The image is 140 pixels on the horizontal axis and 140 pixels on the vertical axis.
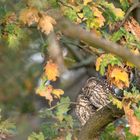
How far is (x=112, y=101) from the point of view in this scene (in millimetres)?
4379

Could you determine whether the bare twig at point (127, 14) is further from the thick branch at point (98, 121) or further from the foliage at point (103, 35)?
the thick branch at point (98, 121)

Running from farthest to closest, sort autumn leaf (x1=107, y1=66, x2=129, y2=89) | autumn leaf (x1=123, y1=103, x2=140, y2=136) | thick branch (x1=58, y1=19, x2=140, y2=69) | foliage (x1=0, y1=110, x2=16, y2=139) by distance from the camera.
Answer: foliage (x1=0, y1=110, x2=16, y2=139) → autumn leaf (x1=107, y1=66, x2=129, y2=89) → autumn leaf (x1=123, y1=103, x2=140, y2=136) → thick branch (x1=58, y1=19, x2=140, y2=69)

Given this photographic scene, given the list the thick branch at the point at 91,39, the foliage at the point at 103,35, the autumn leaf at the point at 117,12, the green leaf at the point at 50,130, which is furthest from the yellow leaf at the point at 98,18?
the thick branch at the point at 91,39

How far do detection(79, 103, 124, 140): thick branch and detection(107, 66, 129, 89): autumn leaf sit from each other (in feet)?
0.77

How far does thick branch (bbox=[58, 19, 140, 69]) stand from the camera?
211cm

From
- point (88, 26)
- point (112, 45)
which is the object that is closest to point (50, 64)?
point (88, 26)

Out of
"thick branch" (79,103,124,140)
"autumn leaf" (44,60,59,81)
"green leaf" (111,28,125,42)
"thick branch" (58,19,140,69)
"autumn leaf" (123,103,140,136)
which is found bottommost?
"thick branch" (58,19,140,69)

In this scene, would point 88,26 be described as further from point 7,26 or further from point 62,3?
point 7,26

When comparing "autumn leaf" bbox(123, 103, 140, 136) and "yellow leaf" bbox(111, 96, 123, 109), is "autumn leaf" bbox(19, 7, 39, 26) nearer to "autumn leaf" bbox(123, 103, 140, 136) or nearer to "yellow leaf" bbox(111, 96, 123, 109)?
"yellow leaf" bbox(111, 96, 123, 109)

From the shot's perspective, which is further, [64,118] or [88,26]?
[64,118]

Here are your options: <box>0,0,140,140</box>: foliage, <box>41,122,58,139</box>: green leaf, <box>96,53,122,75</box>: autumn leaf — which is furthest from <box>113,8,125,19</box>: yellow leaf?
<box>41,122,58,139</box>: green leaf

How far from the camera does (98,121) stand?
4605 mm

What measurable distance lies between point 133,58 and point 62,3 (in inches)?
105

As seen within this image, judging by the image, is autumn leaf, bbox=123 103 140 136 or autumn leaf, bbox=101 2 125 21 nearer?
autumn leaf, bbox=123 103 140 136
